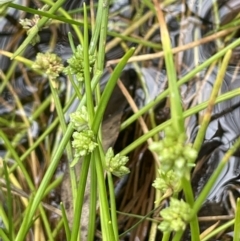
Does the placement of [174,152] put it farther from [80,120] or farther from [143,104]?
[143,104]

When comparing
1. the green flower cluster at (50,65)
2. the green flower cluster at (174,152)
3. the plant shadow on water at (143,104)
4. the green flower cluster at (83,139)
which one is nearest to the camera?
the green flower cluster at (174,152)

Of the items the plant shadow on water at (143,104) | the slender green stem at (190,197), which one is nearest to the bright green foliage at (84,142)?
the slender green stem at (190,197)

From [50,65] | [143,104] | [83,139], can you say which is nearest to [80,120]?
[83,139]

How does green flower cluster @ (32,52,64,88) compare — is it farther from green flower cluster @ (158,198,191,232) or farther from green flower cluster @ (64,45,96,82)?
green flower cluster @ (158,198,191,232)

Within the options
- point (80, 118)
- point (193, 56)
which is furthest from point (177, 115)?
point (193, 56)

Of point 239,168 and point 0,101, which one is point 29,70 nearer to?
point 0,101

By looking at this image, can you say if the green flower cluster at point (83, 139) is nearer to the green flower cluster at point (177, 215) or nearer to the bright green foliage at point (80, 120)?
the bright green foliage at point (80, 120)

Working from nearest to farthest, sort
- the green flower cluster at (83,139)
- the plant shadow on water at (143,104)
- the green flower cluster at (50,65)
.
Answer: the green flower cluster at (83,139), the green flower cluster at (50,65), the plant shadow on water at (143,104)

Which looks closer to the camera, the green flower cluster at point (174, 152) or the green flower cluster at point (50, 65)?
the green flower cluster at point (174, 152)
